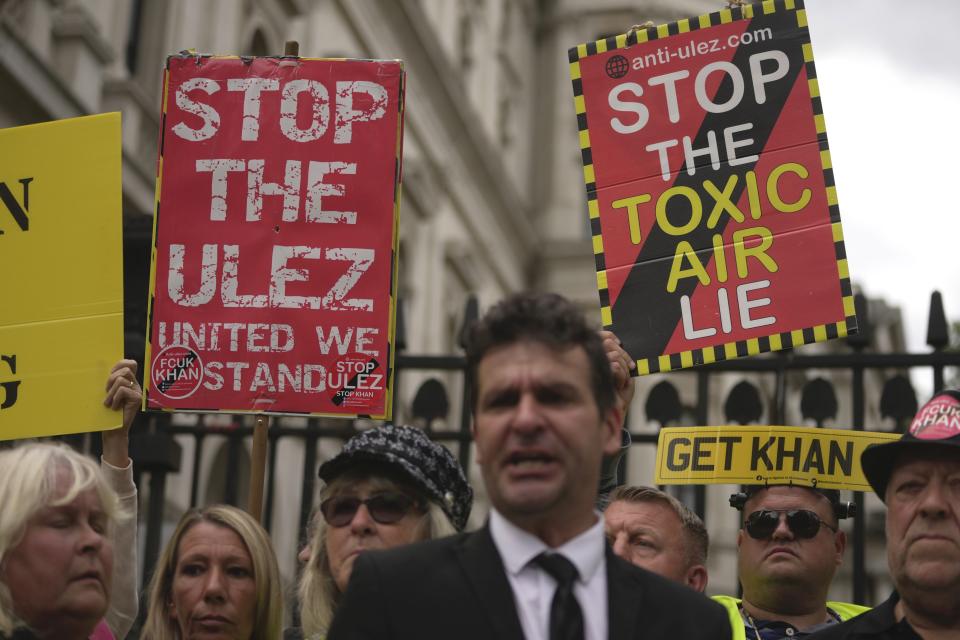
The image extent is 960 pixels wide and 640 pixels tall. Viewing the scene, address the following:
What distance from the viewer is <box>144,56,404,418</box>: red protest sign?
17.9ft

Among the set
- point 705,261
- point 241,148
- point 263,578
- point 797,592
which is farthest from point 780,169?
point 263,578

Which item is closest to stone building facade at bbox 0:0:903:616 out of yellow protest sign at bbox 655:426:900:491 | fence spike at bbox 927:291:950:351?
fence spike at bbox 927:291:950:351

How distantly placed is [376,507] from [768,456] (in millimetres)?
1886

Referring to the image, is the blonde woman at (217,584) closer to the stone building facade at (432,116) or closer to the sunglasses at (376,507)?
the sunglasses at (376,507)

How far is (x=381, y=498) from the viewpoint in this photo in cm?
407

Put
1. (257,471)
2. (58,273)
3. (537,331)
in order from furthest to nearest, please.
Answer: (58,273)
(257,471)
(537,331)

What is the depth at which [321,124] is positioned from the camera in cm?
567

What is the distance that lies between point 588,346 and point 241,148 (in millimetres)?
2817

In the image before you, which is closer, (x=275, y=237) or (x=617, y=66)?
(x=275, y=237)

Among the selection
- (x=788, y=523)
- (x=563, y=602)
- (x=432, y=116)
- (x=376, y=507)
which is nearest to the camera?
(x=563, y=602)

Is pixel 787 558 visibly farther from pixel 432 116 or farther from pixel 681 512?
pixel 432 116

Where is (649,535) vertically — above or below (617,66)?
below

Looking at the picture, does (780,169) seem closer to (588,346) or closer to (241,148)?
(241,148)

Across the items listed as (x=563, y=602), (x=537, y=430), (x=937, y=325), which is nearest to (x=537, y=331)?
(x=537, y=430)
